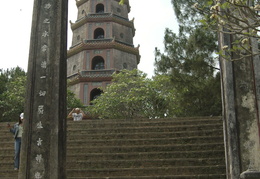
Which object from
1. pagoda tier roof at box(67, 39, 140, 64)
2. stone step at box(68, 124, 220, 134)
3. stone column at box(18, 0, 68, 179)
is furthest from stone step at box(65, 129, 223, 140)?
pagoda tier roof at box(67, 39, 140, 64)

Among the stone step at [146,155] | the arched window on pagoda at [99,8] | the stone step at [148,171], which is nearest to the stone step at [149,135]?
the stone step at [146,155]

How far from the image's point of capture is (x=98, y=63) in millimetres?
21547

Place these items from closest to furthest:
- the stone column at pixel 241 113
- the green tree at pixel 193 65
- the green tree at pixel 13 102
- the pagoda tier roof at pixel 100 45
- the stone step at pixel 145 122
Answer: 1. the stone column at pixel 241 113
2. the stone step at pixel 145 122
3. the green tree at pixel 193 65
4. the green tree at pixel 13 102
5. the pagoda tier roof at pixel 100 45

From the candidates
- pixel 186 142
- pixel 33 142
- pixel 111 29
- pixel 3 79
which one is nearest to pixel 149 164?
pixel 186 142

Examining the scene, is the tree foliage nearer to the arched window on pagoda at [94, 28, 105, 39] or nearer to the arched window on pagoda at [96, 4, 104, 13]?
the arched window on pagoda at [94, 28, 105, 39]

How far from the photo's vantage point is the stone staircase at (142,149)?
6641 millimetres

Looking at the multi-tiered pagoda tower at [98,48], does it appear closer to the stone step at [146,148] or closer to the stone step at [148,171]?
the stone step at [146,148]

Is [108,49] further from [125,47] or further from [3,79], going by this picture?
[3,79]

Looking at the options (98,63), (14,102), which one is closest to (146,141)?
(14,102)

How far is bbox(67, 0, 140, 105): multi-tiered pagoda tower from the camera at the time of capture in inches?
787

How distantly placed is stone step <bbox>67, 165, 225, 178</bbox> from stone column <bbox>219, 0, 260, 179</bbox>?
4.55 ft

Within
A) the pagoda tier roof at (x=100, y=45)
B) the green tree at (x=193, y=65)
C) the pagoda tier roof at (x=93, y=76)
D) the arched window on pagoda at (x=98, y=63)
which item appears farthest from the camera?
the arched window on pagoda at (x=98, y=63)

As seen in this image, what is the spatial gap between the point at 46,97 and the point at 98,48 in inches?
618

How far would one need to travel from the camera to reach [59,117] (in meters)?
5.20
